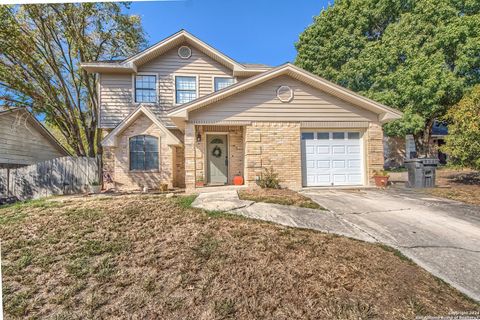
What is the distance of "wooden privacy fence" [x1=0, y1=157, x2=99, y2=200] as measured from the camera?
945cm

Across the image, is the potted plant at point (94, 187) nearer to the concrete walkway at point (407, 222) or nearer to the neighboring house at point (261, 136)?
the neighboring house at point (261, 136)

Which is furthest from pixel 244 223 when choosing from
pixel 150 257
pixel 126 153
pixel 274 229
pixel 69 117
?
pixel 69 117

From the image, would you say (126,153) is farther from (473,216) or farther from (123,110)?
(473,216)

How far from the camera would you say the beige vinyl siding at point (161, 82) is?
10727 mm

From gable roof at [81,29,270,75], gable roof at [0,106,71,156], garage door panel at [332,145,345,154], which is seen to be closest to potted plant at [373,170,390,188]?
garage door panel at [332,145,345,154]

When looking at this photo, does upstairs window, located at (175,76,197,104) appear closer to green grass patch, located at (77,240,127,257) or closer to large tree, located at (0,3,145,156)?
large tree, located at (0,3,145,156)

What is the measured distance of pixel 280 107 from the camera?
337 inches

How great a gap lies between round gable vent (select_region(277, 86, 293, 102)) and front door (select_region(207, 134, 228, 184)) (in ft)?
10.9

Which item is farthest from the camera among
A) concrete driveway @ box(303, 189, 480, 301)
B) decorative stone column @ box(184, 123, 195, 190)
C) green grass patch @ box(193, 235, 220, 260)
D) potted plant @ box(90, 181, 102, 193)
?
potted plant @ box(90, 181, 102, 193)

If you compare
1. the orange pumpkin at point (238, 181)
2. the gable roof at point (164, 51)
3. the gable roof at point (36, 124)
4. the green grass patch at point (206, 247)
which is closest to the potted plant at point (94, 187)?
the gable roof at point (164, 51)

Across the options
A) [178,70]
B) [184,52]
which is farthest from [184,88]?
[184,52]

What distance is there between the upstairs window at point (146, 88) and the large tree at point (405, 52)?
49.5 ft

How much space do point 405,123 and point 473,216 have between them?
11939mm

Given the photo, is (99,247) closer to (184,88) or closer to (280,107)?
(280,107)
